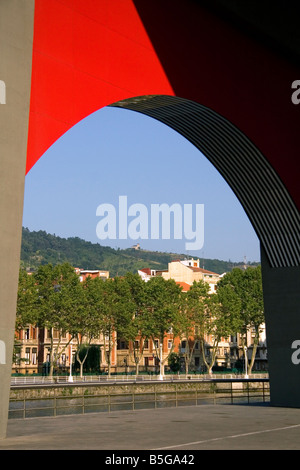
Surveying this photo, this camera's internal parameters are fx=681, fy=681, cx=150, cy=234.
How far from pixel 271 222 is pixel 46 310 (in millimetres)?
51417

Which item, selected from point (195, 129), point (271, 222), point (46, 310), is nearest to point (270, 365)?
point (271, 222)

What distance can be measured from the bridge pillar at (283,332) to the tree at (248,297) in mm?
57973

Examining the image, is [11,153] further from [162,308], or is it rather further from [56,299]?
[162,308]

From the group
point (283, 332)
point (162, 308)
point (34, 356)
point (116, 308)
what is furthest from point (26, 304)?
point (283, 332)

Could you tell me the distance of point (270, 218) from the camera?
62.3 ft

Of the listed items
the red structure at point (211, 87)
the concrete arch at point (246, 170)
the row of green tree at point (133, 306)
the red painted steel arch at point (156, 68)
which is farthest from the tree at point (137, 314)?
the red painted steel arch at point (156, 68)

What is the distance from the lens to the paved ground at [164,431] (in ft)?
36.8

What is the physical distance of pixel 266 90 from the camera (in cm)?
1769

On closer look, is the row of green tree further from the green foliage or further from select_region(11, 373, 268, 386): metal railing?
the green foliage

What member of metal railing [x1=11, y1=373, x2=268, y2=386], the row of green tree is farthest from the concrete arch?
the row of green tree

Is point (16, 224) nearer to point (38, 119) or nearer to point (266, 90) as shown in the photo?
point (38, 119)

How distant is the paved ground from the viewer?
441 inches

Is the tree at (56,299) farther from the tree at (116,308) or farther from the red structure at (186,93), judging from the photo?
the red structure at (186,93)

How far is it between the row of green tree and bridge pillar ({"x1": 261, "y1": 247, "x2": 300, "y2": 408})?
4806 centimetres
